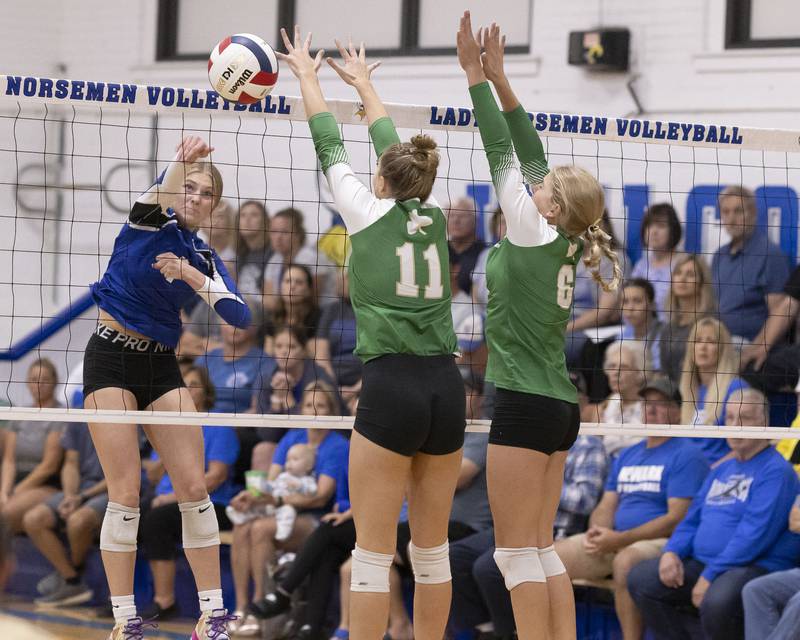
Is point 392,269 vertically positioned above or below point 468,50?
below

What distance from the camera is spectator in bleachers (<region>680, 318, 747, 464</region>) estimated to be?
24.3ft

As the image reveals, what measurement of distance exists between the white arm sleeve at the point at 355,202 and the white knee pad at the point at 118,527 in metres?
1.64

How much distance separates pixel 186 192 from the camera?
5.23m

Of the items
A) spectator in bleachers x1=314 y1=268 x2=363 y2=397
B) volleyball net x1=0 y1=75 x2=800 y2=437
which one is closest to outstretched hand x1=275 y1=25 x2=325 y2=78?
volleyball net x1=0 y1=75 x2=800 y2=437

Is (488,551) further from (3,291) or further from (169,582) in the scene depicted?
(3,291)

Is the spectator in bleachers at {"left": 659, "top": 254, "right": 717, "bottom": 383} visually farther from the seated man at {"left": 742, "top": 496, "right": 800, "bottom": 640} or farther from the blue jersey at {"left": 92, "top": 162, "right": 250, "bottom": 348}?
the blue jersey at {"left": 92, "top": 162, "right": 250, "bottom": 348}

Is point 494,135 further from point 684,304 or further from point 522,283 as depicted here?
point 684,304

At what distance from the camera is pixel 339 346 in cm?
872

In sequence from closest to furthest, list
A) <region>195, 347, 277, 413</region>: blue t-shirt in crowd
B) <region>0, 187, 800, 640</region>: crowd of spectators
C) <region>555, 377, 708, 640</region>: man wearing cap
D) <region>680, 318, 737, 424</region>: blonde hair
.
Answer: <region>0, 187, 800, 640</region>: crowd of spectators < <region>555, 377, 708, 640</region>: man wearing cap < <region>680, 318, 737, 424</region>: blonde hair < <region>195, 347, 277, 413</region>: blue t-shirt in crowd

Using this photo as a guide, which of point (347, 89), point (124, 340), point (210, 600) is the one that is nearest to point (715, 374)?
point (210, 600)

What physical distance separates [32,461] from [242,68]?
556cm

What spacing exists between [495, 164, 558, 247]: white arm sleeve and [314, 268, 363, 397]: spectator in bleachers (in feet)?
12.0

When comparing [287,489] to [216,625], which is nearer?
[216,625]

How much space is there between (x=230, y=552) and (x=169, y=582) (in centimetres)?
47
